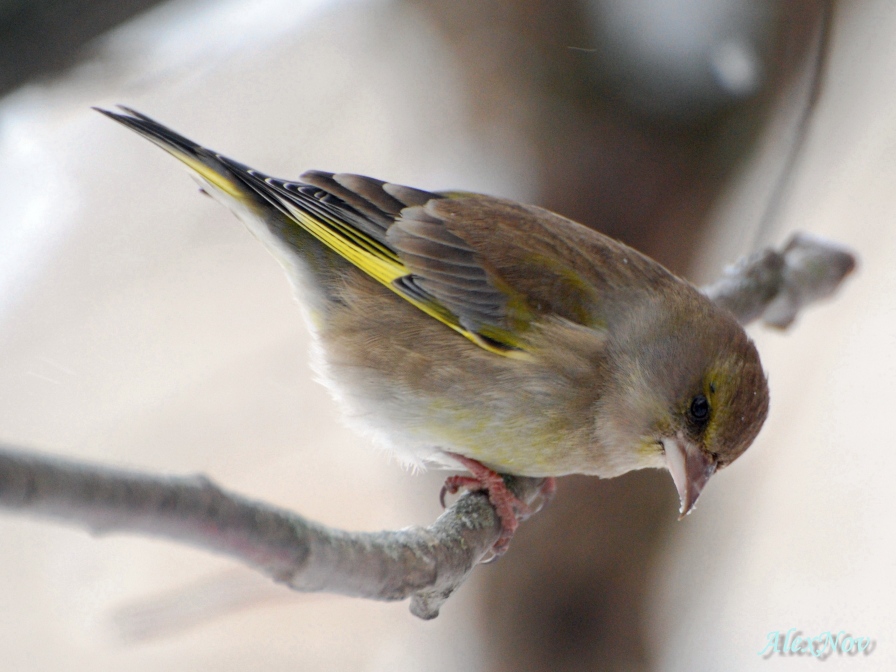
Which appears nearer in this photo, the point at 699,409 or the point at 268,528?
the point at 268,528

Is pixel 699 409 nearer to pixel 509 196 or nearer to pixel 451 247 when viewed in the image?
pixel 451 247

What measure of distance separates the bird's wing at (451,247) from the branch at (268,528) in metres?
0.39

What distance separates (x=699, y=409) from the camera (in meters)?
1.60

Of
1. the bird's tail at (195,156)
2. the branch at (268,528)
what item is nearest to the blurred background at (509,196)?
the bird's tail at (195,156)

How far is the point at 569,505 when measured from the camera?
2.59 meters

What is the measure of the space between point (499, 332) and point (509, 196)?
918 millimetres

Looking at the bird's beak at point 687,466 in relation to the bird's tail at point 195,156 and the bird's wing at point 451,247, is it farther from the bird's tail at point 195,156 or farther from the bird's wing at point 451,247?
the bird's tail at point 195,156

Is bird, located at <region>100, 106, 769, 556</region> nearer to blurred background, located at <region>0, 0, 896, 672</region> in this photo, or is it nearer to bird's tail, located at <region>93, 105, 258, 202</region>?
bird's tail, located at <region>93, 105, 258, 202</region>

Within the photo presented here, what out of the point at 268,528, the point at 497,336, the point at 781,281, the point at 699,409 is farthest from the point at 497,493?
the point at 781,281

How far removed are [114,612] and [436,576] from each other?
130 centimetres

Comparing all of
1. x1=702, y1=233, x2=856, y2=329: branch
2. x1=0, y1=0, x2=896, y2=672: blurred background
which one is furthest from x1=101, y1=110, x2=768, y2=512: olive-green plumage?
x1=702, y1=233, x2=856, y2=329: branch

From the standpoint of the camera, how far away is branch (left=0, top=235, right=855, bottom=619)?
27.5 inches

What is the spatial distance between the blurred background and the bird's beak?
85cm

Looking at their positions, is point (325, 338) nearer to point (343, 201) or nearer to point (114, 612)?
point (343, 201)
